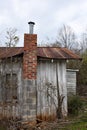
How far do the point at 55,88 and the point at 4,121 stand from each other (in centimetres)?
318

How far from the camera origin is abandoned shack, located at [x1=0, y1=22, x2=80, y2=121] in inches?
528

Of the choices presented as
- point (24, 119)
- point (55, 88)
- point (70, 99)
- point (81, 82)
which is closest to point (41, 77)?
point (55, 88)

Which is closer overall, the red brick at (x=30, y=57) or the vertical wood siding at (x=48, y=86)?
the red brick at (x=30, y=57)

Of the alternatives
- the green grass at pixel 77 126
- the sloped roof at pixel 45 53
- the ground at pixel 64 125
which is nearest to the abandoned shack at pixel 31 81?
the sloped roof at pixel 45 53

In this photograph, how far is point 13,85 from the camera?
13.9 metres

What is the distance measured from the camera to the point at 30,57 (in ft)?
43.8

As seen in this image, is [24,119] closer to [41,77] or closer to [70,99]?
[41,77]

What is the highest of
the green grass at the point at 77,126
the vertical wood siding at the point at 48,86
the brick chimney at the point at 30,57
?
the brick chimney at the point at 30,57

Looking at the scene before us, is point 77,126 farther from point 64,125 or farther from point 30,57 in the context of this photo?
point 30,57

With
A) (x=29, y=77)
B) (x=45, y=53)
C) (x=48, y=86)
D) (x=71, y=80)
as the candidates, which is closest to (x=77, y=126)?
(x=48, y=86)

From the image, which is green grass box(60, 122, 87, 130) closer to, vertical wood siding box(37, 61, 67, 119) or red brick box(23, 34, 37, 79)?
vertical wood siding box(37, 61, 67, 119)

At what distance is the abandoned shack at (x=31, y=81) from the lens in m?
13.4

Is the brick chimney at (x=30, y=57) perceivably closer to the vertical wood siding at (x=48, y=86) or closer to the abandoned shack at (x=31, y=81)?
the abandoned shack at (x=31, y=81)

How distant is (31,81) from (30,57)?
1.12m
